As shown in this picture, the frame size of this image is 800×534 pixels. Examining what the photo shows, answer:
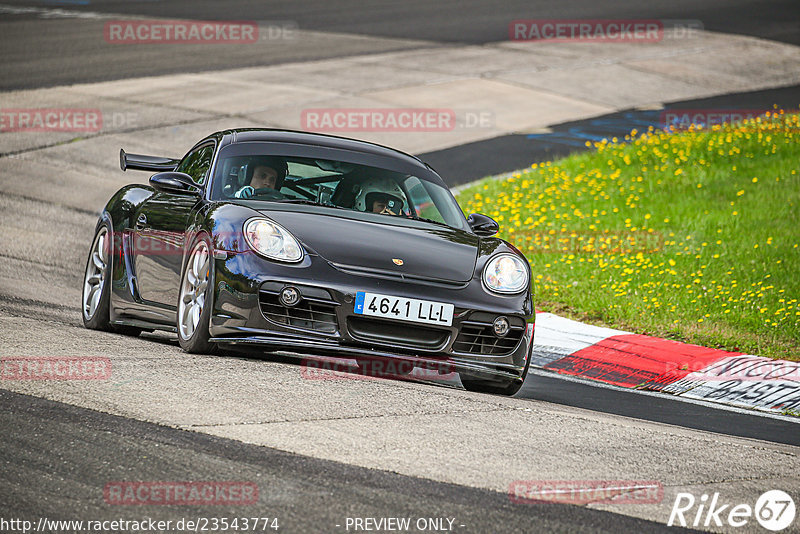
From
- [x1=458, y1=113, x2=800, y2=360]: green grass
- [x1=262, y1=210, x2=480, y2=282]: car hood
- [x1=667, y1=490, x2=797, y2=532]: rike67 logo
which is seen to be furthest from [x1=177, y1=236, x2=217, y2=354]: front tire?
[x1=458, y1=113, x2=800, y2=360]: green grass

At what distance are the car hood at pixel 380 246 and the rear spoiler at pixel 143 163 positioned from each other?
6.12ft

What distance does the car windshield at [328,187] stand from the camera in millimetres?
7113

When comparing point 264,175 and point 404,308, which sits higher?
point 264,175

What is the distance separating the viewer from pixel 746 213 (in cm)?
1251

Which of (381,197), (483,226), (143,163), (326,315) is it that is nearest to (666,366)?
(483,226)

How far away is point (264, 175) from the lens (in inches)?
283

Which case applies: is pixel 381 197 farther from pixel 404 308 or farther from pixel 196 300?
pixel 196 300

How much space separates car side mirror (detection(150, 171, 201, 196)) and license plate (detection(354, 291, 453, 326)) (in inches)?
62.5

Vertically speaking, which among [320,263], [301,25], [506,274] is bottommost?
[506,274]

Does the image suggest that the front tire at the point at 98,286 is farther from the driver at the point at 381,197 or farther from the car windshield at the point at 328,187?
the driver at the point at 381,197

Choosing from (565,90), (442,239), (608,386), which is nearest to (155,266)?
(442,239)

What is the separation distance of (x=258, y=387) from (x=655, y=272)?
19.6 ft

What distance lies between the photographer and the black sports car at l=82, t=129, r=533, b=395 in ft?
20.1

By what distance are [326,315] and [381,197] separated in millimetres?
1447
